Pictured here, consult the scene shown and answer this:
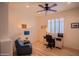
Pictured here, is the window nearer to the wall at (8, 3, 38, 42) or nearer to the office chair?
the office chair

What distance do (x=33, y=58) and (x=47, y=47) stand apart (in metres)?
1.16

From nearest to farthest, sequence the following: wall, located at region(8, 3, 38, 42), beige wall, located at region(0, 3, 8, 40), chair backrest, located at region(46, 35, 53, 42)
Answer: beige wall, located at region(0, 3, 8, 40) < wall, located at region(8, 3, 38, 42) < chair backrest, located at region(46, 35, 53, 42)

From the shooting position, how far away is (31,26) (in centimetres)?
242

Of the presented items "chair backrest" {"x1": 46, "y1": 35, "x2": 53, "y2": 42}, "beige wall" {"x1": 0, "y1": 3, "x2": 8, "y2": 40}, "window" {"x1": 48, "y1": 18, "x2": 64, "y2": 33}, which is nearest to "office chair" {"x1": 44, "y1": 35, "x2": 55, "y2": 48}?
"chair backrest" {"x1": 46, "y1": 35, "x2": 53, "y2": 42}

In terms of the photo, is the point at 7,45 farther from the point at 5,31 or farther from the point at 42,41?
the point at 42,41

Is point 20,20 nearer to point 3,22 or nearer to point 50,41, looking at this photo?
point 3,22

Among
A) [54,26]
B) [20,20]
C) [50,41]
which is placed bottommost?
[50,41]

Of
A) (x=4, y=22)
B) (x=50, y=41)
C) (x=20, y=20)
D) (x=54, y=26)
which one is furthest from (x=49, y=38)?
(x=4, y=22)

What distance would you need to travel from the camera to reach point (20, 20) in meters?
2.28

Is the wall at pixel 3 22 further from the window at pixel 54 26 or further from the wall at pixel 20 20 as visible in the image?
the window at pixel 54 26

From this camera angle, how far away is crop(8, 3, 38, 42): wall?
2.18 meters

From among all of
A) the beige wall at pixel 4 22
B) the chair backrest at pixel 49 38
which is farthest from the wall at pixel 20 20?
the chair backrest at pixel 49 38

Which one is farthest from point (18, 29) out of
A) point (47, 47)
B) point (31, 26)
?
point (47, 47)

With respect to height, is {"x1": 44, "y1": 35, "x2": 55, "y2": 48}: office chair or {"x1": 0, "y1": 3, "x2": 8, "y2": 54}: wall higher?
{"x1": 0, "y1": 3, "x2": 8, "y2": 54}: wall
